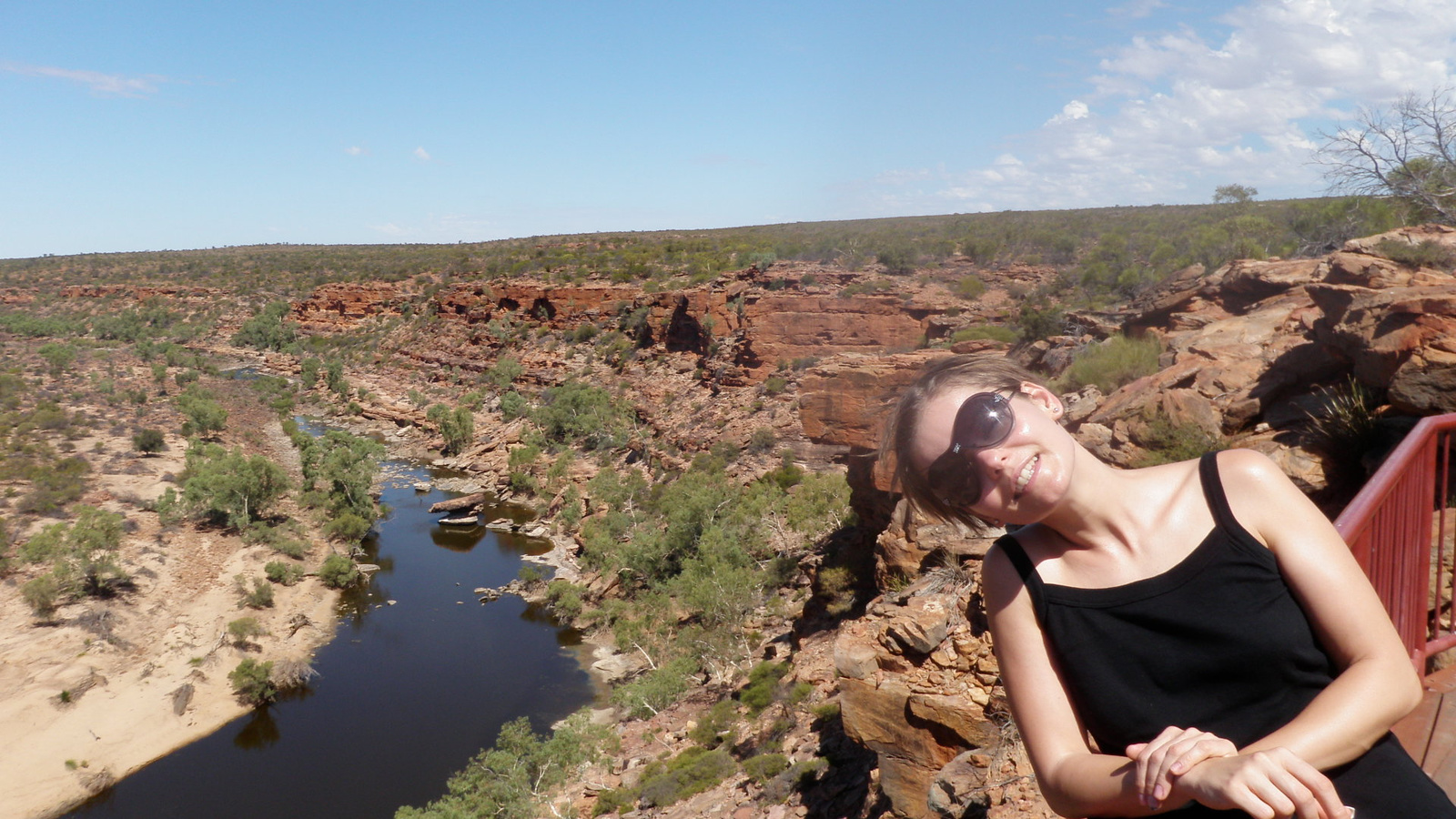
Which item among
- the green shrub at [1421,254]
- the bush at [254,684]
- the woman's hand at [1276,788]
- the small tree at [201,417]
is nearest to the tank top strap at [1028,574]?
the woman's hand at [1276,788]

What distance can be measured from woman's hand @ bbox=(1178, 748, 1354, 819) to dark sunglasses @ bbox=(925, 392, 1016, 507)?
59 centimetres

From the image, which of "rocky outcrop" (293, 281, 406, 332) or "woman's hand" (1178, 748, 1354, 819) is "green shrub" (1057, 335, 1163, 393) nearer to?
"woman's hand" (1178, 748, 1354, 819)

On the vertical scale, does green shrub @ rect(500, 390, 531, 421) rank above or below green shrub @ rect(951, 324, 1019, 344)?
below

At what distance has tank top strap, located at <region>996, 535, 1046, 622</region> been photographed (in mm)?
1587

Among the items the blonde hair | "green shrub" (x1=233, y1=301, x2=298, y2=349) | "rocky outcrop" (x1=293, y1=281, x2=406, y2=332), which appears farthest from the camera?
"rocky outcrop" (x1=293, y1=281, x2=406, y2=332)

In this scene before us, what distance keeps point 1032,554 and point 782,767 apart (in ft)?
33.3

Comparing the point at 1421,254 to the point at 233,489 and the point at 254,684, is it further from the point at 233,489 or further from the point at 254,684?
the point at 233,489

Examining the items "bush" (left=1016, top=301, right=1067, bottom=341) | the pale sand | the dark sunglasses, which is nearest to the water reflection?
the pale sand

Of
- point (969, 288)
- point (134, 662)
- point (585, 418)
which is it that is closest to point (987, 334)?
point (969, 288)

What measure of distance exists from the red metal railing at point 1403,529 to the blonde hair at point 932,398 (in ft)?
3.98

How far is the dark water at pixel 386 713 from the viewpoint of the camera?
16.5m

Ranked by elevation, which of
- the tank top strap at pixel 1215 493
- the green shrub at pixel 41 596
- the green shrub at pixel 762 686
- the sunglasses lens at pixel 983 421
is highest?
the sunglasses lens at pixel 983 421

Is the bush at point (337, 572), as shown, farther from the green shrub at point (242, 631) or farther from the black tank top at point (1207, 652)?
the black tank top at point (1207, 652)

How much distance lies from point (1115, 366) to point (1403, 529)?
32.7 feet
